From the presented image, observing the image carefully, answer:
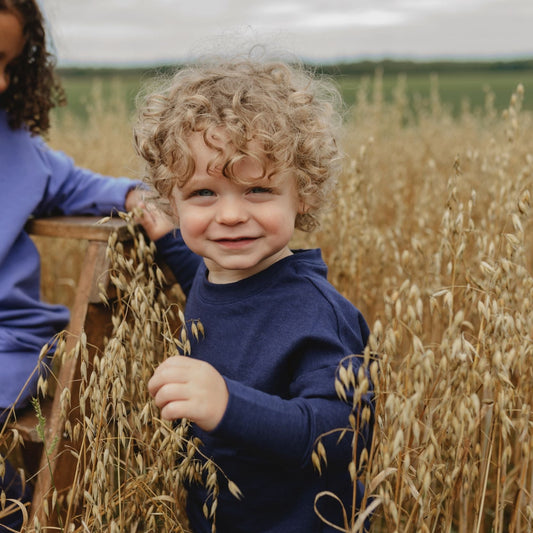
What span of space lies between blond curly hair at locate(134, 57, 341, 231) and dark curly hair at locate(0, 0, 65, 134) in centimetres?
73

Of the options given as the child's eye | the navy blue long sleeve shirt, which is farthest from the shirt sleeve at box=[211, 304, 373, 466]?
the child's eye

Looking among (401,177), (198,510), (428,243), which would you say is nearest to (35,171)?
(198,510)

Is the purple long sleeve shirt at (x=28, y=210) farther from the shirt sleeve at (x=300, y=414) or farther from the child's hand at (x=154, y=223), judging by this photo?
the shirt sleeve at (x=300, y=414)

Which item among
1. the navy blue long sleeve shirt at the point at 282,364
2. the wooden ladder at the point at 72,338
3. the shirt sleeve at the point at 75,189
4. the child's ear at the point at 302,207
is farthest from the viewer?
the shirt sleeve at the point at 75,189

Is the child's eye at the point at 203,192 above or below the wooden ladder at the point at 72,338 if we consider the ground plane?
above

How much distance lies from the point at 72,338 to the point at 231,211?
71 centimetres

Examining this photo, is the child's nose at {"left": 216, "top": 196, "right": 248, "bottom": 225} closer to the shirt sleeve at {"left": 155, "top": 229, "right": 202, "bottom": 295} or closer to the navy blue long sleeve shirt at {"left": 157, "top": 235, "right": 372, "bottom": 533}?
the navy blue long sleeve shirt at {"left": 157, "top": 235, "right": 372, "bottom": 533}

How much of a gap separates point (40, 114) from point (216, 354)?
1.24m

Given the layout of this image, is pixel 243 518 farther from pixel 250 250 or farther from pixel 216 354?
pixel 250 250

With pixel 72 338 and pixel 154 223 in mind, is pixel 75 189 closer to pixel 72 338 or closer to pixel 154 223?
pixel 154 223

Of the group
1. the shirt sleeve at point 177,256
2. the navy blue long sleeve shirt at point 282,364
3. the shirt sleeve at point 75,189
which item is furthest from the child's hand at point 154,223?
the navy blue long sleeve shirt at point 282,364

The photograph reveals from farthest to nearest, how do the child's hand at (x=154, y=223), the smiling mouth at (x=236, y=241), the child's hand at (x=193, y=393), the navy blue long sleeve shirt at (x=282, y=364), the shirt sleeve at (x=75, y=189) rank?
1. the shirt sleeve at (x=75, y=189)
2. the child's hand at (x=154, y=223)
3. the smiling mouth at (x=236, y=241)
4. the navy blue long sleeve shirt at (x=282, y=364)
5. the child's hand at (x=193, y=393)

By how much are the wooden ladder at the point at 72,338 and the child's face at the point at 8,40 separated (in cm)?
53

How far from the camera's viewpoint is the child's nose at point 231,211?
126cm
